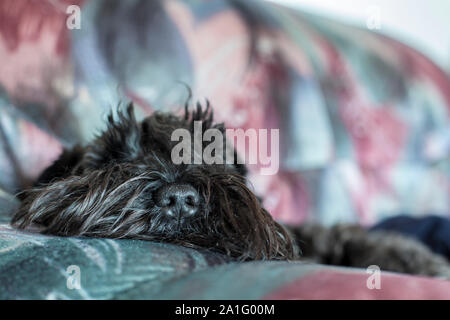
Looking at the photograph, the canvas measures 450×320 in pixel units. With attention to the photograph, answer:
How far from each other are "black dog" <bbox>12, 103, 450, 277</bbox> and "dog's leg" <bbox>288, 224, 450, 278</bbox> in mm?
905

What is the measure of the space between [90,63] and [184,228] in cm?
120

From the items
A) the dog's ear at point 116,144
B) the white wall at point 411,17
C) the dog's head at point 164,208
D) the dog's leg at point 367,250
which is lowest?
the dog's leg at point 367,250

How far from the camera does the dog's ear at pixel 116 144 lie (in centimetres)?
158

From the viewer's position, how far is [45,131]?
76.1 inches

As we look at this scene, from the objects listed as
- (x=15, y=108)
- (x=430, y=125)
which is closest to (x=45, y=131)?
(x=15, y=108)

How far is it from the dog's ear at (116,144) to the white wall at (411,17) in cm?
295

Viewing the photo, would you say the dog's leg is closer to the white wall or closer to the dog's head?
the dog's head

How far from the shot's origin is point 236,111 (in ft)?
8.21

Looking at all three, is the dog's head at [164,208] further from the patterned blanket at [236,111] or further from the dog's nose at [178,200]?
the patterned blanket at [236,111]

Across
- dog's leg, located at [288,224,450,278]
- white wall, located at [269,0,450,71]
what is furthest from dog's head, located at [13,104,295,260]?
white wall, located at [269,0,450,71]

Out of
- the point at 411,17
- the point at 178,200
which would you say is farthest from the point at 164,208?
the point at 411,17

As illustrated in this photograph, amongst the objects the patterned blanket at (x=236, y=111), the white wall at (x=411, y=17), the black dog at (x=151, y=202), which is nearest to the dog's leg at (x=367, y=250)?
the patterned blanket at (x=236, y=111)

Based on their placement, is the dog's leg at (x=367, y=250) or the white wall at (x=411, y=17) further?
the white wall at (x=411, y=17)
